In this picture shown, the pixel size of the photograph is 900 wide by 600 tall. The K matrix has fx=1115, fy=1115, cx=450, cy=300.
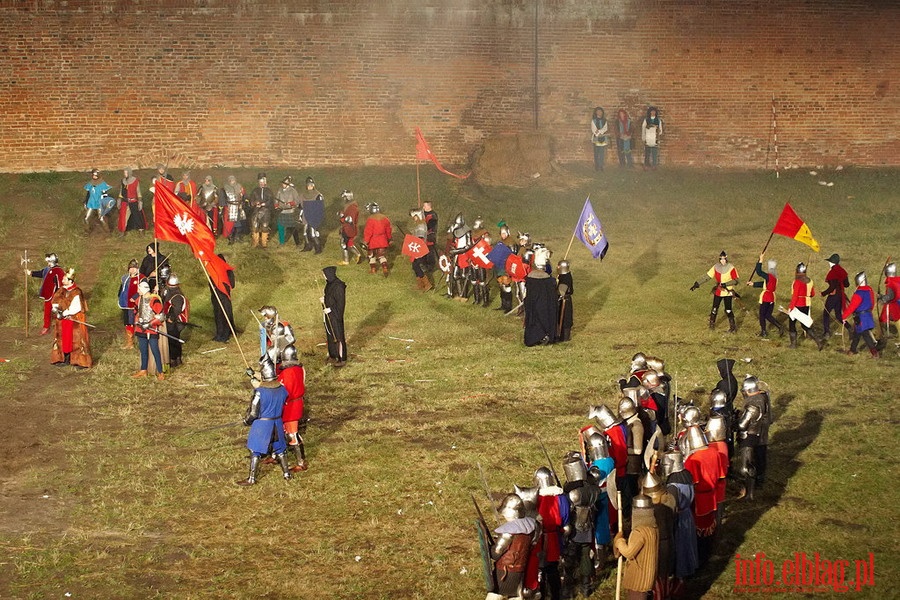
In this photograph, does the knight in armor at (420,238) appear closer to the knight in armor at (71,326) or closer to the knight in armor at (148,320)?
the knight in armor at (148,320)

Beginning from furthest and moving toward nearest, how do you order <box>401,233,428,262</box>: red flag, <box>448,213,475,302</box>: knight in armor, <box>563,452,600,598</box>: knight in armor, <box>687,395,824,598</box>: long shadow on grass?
<box>401,233,428,262</box>: red flag, <box>448,213,475,302</box>: knight in armor, <box>687,395,824,598</box>: long shadow on grass, <box>563,452,600,598</box>: knight in armor

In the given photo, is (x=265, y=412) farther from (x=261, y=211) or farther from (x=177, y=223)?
(x=261, y=211)

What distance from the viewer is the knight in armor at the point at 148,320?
15.1 m

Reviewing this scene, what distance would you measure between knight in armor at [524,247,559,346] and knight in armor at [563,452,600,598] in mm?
7028

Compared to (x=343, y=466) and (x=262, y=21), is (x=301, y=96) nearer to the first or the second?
(x=262, y=21)

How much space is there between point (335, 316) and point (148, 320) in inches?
101

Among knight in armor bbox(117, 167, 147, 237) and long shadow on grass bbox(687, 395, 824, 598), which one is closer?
long shadow on grass bbox(687, 395, 824, 598)

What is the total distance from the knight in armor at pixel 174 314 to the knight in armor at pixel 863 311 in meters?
9.43

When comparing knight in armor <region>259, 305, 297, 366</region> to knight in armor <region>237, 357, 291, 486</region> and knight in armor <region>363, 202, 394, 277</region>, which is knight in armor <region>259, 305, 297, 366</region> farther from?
knight in armor <region>363, 202, 394, 277</region>

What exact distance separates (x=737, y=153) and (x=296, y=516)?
17.9 meters

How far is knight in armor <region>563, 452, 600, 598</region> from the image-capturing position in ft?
29.8

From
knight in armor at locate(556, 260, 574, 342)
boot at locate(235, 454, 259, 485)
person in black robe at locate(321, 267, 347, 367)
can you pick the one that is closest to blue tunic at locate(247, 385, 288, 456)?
boot at locate(235, 454, 259, 485)

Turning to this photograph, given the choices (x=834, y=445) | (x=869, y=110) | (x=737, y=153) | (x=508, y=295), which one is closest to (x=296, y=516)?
(x=834, y=445)

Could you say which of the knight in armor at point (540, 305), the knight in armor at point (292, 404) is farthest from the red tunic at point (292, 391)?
the knight in armor at point (540, 305)
